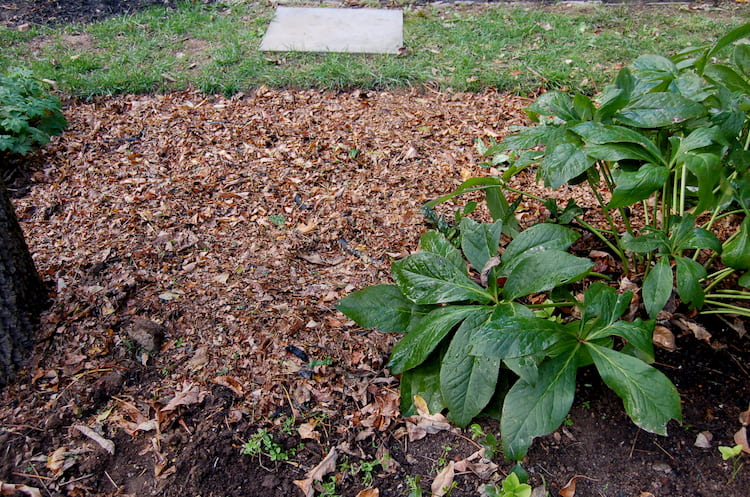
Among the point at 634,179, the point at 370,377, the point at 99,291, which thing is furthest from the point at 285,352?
the point at 634,179

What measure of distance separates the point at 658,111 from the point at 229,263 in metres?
2.08

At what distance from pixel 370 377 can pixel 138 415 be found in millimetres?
925

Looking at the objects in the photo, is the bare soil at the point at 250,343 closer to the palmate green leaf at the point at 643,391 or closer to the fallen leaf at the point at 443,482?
the fallen leaf at the point at 443,482

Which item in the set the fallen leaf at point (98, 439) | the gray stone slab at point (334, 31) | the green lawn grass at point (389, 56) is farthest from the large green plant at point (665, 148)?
the gray stone slab at point (334, 31)

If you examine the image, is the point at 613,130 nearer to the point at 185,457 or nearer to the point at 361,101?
the point at 185,457

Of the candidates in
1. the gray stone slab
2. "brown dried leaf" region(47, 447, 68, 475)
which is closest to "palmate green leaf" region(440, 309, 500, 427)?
"brown dried leaf" region(47, 447, 68, 475)

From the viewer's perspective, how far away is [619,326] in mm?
1871

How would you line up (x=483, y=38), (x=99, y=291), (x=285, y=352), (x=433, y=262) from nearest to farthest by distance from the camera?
(x=433, y=262) → (x=285, y=352) → (x=99, y=291) → (x=483, y=38)

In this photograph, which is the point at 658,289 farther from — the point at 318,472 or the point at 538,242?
the point at 318,472

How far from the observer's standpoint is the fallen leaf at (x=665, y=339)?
92.4 inches

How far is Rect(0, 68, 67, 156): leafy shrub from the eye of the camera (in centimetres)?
368

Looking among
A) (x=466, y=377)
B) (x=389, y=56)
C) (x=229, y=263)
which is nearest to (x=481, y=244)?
(x=466, y=377)

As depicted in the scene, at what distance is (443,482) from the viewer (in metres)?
2.00

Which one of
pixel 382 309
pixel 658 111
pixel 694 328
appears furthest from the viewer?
pixel 694 328
